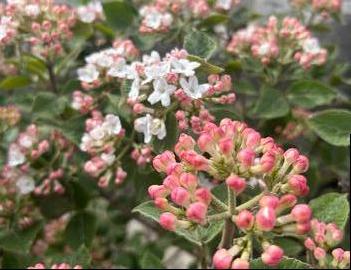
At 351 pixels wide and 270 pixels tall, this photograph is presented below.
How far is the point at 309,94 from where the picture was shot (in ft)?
3.71

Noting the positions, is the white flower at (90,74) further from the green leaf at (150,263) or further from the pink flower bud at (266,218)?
the pink flower bud at (266,218)

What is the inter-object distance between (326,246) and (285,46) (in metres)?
0.46

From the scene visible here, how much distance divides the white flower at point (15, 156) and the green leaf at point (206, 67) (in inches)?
13.1

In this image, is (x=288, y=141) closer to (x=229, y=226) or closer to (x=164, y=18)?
(x=164, y=18)

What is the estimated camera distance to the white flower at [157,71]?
2.68 feet

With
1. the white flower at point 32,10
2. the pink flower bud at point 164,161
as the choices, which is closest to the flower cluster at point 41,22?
the white flower at point 32,10

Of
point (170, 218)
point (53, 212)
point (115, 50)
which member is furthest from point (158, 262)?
point (170, 218)

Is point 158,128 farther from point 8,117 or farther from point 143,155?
point 8,117

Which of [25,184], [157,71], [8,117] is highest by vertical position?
[157,71]

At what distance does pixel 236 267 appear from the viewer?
556mm

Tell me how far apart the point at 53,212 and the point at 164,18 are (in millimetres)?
361

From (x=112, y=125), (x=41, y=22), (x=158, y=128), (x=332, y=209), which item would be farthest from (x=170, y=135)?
(x=41, y=22)

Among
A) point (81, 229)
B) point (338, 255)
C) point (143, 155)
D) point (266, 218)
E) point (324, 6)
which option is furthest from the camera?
point (324, 6)

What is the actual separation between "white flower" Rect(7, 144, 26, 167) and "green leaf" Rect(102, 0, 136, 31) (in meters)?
0.30
